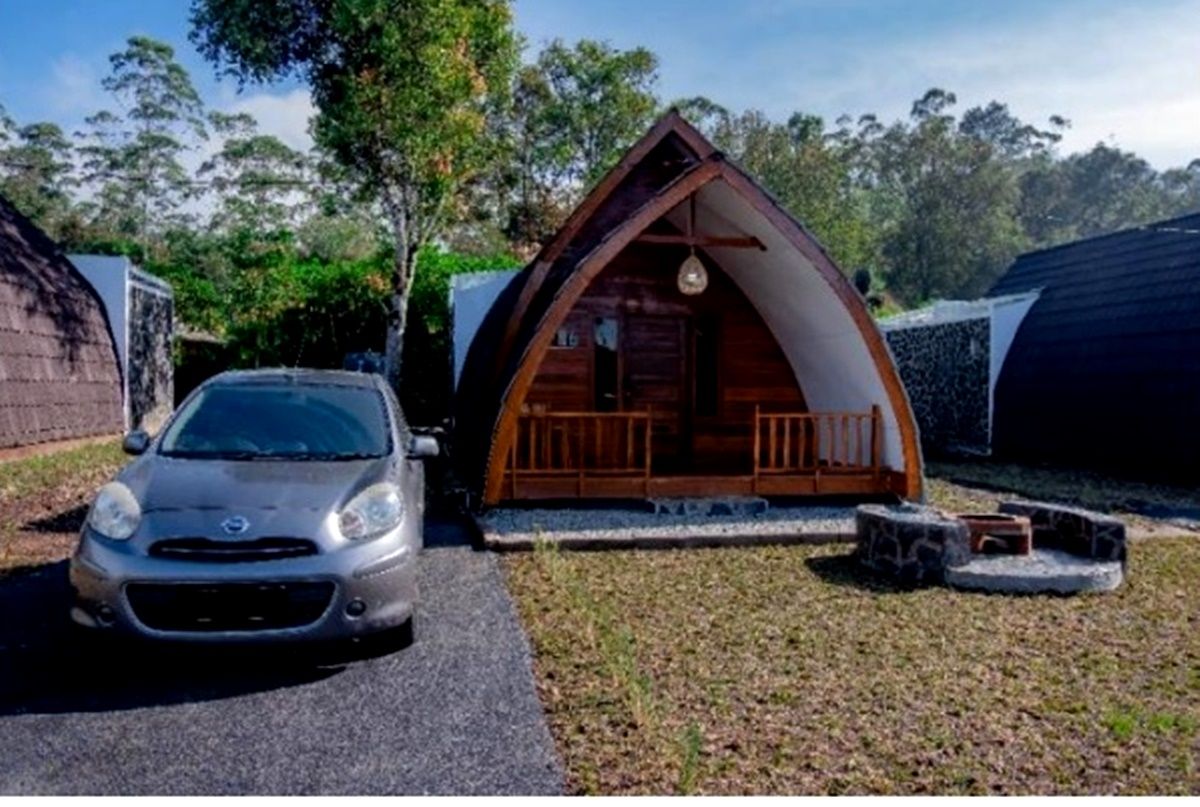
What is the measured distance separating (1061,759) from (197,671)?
408 cm

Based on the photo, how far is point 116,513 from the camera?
4.90m

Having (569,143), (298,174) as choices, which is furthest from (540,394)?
(298,174)

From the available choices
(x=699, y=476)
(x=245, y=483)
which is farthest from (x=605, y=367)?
(x=245, y=483)

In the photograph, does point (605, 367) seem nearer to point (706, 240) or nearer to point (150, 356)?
point (706, 240)

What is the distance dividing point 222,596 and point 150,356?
15.5 m

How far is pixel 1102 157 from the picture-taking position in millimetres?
56406

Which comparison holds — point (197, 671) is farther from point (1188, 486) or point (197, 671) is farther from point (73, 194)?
point (73, 194)

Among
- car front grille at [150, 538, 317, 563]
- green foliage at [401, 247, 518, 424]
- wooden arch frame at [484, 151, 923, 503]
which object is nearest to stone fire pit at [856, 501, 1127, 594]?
wooden arch frame at [484, 151, 923, 503]

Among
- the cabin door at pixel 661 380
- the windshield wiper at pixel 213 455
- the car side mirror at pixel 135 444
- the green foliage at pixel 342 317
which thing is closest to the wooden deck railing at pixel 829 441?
the cabin door at pixel 661 380

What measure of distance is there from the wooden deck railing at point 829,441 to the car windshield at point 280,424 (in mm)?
5136

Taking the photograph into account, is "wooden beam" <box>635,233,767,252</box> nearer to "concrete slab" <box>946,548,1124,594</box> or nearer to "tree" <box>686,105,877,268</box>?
"concrete slab" <box>946,548,1124,594</box>

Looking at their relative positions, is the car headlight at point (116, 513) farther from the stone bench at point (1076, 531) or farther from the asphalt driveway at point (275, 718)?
the stone bench at point (1076, 531)

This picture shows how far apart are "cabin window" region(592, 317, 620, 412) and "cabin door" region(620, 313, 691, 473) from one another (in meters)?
0.12

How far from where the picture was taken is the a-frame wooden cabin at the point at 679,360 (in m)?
9.70
